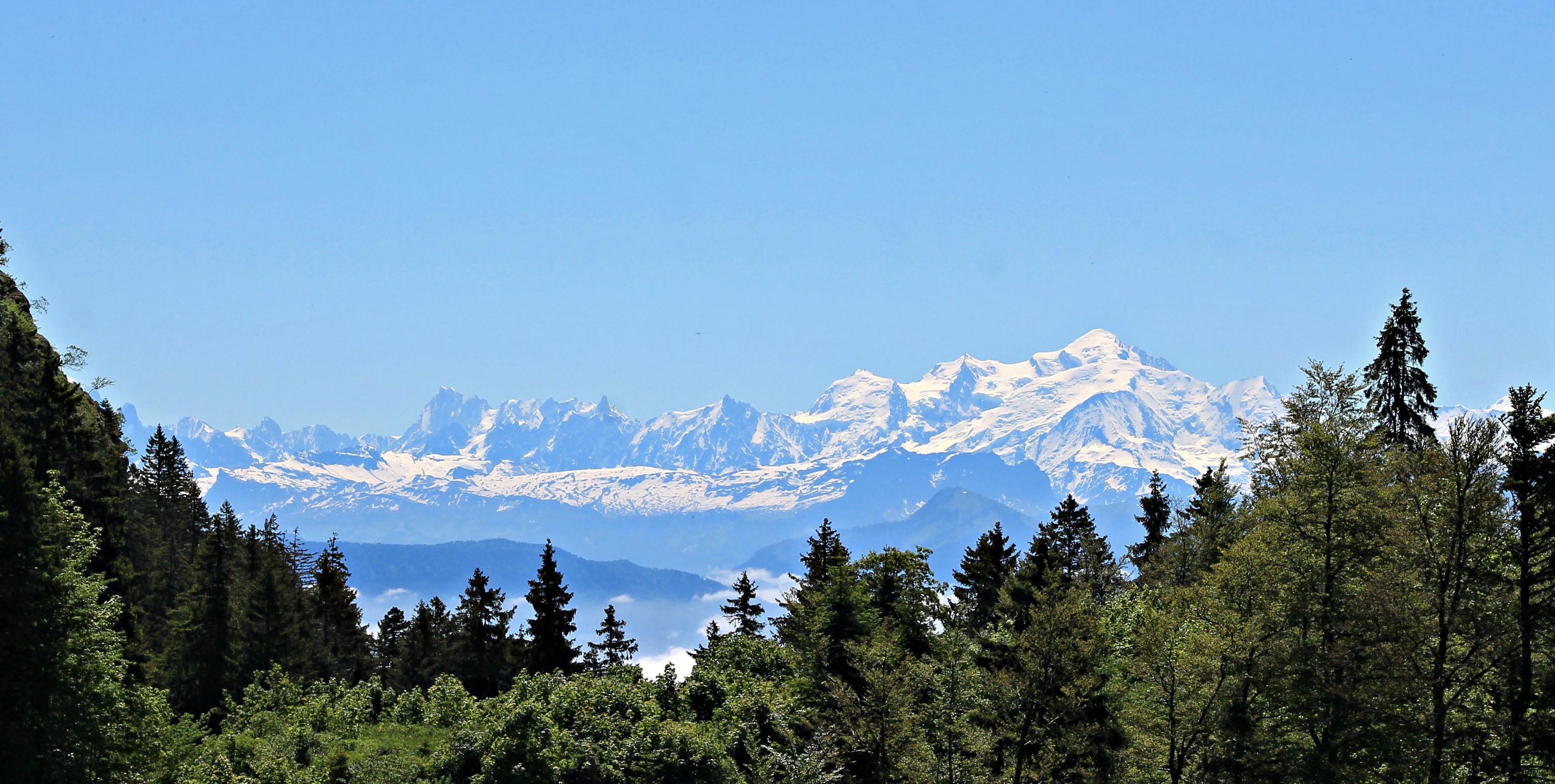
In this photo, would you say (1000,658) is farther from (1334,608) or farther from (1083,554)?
(1083,554)

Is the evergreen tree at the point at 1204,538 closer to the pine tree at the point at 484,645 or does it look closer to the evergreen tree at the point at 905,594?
the evergreen tree at the point at 905,594

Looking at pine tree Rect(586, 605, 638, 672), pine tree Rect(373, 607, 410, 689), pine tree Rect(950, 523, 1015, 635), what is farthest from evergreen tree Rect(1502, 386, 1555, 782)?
pine tree Rect(373, 607, 410, 689)

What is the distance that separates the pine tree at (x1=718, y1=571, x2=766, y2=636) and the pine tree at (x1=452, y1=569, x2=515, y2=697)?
17906 millimetres

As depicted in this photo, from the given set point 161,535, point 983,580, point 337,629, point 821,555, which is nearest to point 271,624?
point 161,535

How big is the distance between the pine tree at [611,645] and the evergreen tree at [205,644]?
27380 millimetres

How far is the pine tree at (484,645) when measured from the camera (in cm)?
9150

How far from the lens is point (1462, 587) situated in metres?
32.0

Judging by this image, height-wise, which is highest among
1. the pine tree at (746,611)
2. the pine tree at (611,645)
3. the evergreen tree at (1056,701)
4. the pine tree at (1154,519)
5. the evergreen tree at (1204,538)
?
the pine tree at (1154,519)

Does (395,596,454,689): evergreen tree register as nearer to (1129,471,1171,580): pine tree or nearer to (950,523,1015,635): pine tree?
(950,523,1015,635): pine tree

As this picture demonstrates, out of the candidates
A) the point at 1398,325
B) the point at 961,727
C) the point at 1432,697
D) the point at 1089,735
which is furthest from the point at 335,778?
the point at 1398,325

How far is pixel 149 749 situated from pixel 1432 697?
4232 centimetres

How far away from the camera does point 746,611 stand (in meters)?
97.6

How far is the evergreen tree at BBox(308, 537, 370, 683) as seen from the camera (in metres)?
102

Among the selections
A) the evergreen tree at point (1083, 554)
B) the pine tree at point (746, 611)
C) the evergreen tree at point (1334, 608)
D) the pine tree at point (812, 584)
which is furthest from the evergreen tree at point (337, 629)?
the evergreen tree at point (1334, 608)
